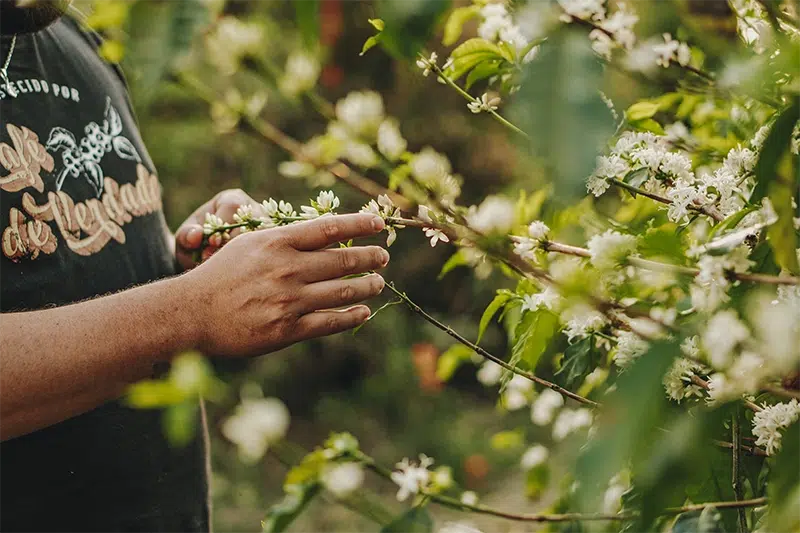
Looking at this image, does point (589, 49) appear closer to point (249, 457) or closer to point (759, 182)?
point (759, 182)

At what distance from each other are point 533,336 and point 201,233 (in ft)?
2.65

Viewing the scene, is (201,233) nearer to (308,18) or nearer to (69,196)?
(69,196)

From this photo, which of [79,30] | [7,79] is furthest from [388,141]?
[79,30]

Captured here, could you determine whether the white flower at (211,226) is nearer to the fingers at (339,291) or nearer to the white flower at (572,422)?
the fingers at (339,291)

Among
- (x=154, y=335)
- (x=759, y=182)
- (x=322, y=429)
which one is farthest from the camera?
(x=322, y=429)

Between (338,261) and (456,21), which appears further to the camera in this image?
(456,21)

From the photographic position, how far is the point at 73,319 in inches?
42.7

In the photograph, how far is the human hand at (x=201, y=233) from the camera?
5.04 feet

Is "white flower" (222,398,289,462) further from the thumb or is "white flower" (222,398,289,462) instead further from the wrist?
the thumb

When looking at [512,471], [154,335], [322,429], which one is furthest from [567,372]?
[322,429]

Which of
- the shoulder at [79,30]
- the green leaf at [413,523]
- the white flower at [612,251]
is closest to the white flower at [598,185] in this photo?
the white flower at [612,251]

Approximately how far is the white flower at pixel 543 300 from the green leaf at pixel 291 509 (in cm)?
38

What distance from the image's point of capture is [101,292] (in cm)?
146

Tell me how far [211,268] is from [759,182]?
2.41ft
